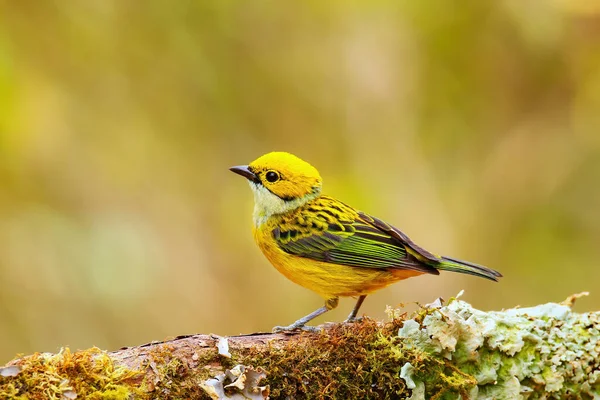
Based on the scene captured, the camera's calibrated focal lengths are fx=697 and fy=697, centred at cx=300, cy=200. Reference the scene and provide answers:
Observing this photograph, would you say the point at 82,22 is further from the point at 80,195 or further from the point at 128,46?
the point at 80,195

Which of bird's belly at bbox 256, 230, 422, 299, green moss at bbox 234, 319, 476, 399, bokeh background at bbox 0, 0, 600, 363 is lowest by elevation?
green moss at bbox 234, 319, 476, 399

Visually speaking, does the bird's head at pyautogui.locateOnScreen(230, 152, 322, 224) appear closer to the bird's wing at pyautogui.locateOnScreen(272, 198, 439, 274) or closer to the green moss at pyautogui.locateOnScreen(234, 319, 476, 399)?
the bird's wing at pyautogui.locateOnScreen(272, 198, 439, 274)

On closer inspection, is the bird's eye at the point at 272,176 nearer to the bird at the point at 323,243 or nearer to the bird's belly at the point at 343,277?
the bird at the point at 323,243

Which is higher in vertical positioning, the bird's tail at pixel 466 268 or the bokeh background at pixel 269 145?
the bokeh background at pixel 269 145

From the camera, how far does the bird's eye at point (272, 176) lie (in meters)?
5.01

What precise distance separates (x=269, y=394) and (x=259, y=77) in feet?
20.5

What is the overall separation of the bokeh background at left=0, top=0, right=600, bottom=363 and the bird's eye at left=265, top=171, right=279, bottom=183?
3245 mm

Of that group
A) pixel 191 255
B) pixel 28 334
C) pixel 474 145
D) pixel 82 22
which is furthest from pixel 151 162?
pixel 474 145

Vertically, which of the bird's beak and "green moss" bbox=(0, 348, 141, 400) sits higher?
the bird's beak

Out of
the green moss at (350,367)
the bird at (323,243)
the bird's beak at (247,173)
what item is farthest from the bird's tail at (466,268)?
the bird's beak at (247,173)

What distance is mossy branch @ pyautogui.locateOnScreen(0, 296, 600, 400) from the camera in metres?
2.95

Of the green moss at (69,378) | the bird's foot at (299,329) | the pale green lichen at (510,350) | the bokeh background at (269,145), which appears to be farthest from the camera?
the bokeh background at (269,145)

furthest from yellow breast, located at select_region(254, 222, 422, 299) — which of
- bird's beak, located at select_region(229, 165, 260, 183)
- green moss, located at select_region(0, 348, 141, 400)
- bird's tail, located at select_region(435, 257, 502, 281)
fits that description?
green moss, located at select_region(0, 348, 141, 400)

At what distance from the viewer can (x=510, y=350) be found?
3457 mm
